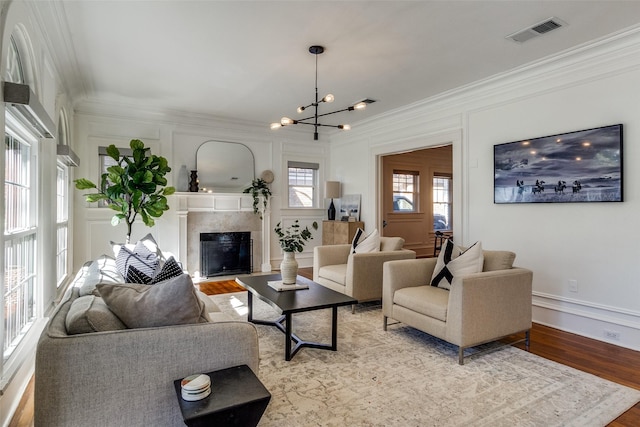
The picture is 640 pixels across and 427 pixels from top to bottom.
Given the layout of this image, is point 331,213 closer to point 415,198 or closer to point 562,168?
point 415,198

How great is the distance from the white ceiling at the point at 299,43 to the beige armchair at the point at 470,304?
1980 mm

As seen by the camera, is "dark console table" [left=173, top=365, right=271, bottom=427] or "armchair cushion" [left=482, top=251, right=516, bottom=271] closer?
"dark console table" [left=173, top=365, right=271, bottom=427]

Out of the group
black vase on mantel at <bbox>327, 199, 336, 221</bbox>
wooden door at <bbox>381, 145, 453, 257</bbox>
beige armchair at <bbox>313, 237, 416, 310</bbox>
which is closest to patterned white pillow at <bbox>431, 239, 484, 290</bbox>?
beige armchair at <bbox>313, 237, 416, 310</bbox>

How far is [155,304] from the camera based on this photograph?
1620 mm

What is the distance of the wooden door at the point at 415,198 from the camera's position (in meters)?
7.91

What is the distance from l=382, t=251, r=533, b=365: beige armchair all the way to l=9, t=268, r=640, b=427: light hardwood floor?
0.28 metres

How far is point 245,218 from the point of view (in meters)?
6.49

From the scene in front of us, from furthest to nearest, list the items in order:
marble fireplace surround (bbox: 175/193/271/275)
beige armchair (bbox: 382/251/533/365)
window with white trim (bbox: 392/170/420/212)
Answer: window with white trim (bbox: 392/170/420/212)
marble fireplace surround (bbox: 175/193/271/275)
beige armchair (bbox: 382/251/533/365)

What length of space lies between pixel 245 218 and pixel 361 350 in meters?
4.03

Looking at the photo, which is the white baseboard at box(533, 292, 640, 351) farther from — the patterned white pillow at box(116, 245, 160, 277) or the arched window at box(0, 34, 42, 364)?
the arched window at box(0, 34, 42, 364)

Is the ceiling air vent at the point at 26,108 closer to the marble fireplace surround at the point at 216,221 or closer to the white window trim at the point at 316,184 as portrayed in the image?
the marble fireplace surround at the point at 216,221

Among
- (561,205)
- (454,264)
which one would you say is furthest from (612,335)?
(454,264)

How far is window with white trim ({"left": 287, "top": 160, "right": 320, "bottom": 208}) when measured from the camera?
706cm

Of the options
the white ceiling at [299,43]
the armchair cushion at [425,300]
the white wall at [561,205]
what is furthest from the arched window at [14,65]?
the white wall at [561,205]
